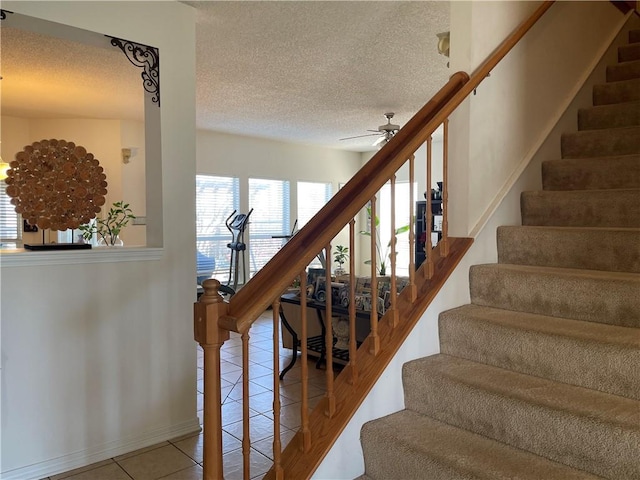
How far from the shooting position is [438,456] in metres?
1.39

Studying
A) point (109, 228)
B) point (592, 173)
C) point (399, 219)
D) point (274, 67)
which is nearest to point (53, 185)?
point (109, 228)

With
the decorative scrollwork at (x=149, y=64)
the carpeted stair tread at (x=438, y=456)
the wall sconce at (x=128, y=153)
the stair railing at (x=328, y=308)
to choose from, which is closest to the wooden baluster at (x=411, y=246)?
the stair railing at (x=328, y=308)

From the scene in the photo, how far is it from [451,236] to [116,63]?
3112mm

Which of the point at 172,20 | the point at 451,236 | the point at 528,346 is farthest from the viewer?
the point at 172,20

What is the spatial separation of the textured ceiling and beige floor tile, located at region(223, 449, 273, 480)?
2.64m

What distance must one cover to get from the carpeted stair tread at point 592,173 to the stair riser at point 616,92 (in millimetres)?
654

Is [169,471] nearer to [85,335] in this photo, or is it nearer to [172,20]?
[85,335]

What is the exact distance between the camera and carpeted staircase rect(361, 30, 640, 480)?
1.31 m

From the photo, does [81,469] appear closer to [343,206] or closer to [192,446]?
[192,446]

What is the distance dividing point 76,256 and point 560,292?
7.57 feet

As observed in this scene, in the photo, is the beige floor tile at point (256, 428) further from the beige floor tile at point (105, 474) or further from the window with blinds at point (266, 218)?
the window with blinds at point (266, 218)

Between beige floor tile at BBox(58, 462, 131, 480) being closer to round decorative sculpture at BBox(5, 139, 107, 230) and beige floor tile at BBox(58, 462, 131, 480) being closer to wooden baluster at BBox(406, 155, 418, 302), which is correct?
round decorative sculpture at BBox(5, 139, 107, 230)

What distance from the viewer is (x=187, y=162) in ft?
9.18

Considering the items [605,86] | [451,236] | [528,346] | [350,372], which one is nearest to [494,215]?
[451,236]
